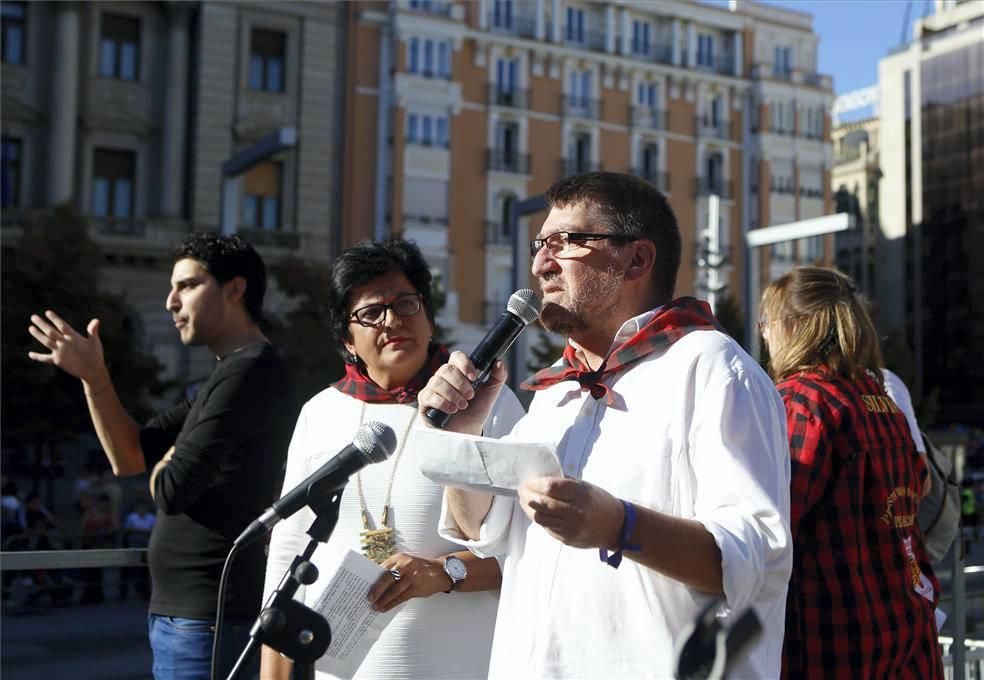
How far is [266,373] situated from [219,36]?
29753 mm

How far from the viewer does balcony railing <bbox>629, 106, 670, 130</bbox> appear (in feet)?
138

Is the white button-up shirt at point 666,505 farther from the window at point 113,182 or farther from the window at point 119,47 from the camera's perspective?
the window at point 119,47

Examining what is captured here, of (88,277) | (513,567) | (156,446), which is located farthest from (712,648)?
(88,277)

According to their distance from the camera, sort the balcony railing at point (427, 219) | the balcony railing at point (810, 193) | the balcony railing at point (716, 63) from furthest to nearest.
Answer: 1. the balcony railing at point (810, 193)
2. the balcony railing at point (716, 63)
3. the balcony railing at point (427, 219)

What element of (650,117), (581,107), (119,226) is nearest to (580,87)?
(581,107)

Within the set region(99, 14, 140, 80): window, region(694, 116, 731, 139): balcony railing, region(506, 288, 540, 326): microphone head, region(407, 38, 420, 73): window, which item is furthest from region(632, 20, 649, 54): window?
region(506, 288, 540, 326): microphone head

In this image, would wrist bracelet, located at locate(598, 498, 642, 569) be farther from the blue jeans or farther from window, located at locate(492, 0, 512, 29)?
window, located at locate(492, 0, 512, 29)

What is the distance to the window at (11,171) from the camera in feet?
96.9

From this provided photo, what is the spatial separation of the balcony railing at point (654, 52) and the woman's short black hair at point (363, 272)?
40234 mm

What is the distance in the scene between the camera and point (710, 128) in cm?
4391

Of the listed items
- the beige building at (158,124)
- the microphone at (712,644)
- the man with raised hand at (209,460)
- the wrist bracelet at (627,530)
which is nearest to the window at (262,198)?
the beige building at (158,124)

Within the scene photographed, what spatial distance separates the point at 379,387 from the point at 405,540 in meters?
0.48

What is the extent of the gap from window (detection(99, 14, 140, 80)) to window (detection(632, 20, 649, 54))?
732 inches

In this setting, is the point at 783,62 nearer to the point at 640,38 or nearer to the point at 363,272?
the point at 640,38
